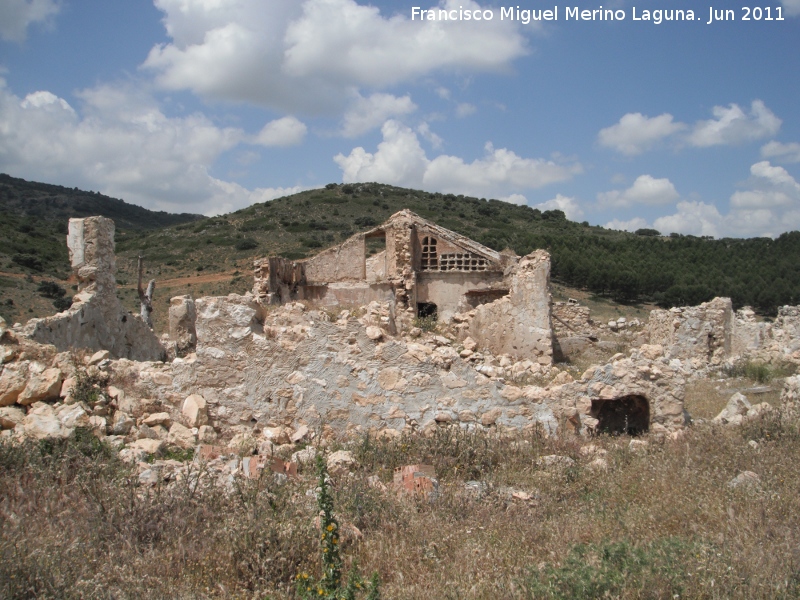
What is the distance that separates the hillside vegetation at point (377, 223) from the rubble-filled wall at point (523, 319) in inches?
880

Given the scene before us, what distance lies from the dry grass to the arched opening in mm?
2073

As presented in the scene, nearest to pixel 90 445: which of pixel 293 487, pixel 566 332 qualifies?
pixel 293 487

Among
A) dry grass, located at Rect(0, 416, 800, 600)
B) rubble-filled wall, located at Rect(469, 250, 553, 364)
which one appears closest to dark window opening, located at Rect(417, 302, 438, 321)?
rubble-filled wall, located at Rect(469, 250, 553, 364)

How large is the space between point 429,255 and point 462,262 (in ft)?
3.83

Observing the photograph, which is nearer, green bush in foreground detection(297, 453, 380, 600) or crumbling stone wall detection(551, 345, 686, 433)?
green bush in foreground detection(297, 453, 380, 600)

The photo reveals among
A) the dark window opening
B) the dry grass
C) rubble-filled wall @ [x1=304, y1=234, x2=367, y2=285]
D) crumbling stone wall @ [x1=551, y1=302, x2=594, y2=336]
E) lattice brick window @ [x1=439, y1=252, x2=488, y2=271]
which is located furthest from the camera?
crumbling stone wall @ [x1=551, y1=302, x2=594, y2=336]

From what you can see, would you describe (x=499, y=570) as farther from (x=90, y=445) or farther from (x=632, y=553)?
(x=90, y=445)

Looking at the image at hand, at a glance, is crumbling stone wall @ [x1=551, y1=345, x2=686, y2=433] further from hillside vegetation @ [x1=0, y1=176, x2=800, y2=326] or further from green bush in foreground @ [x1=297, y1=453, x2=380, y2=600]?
hillside vegetation @ [x1=0, y1=176, x2=800, y2=326]

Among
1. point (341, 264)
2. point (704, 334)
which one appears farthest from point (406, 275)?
point (704, 334)

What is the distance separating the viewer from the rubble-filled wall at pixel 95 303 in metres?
8.95

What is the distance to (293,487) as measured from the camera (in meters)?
4.55

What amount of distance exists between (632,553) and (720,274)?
42.9m

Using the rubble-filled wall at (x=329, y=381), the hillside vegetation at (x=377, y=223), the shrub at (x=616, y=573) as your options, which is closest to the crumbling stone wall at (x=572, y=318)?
the rubble-filled wall at (x=329, y=381)

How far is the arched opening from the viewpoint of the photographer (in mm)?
7430
